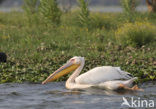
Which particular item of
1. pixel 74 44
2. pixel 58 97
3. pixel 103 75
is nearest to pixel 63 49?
pixel 74 44

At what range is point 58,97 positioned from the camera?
328 inches

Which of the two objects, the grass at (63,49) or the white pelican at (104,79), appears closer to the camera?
the white pelican at (104,79)

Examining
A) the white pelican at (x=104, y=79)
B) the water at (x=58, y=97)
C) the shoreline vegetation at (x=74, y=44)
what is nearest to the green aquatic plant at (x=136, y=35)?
the shoreline vegetation at (x=74, y=44)

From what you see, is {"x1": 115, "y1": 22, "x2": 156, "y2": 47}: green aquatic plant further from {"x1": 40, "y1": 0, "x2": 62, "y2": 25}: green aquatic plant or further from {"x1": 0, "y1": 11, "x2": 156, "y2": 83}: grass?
{"x1": 40, "y1": 0, "x2": 62, "y2": 25}: green aquatic plant

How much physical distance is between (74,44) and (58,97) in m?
6.46

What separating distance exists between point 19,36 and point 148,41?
16.2 ft

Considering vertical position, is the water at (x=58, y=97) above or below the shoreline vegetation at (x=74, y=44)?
below

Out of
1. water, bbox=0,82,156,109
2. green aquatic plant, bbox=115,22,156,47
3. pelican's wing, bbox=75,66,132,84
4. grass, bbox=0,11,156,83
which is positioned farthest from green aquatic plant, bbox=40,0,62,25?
pelican's wing, bbox=75,66,132,84

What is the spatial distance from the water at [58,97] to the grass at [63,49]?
727 mm

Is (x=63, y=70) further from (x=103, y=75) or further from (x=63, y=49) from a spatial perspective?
(x=63, y=49)

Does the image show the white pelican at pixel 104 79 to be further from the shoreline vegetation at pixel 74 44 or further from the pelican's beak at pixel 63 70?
the shoreline vegetation at pixel 74 44

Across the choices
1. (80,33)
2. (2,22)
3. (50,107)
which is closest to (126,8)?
(80,33)

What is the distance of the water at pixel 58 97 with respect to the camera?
7.59m

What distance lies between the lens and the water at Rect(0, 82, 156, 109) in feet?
24.9
